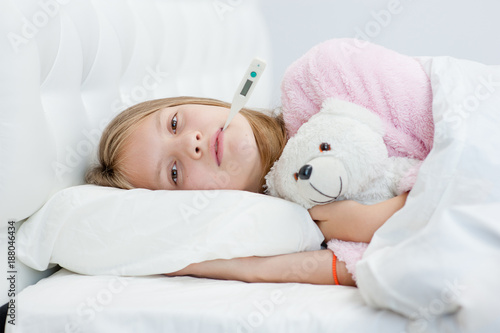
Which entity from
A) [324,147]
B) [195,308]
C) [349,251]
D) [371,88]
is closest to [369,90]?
[371,88]

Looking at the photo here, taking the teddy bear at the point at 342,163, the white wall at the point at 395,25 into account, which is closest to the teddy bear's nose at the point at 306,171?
the teddy bear at the point at 342,163

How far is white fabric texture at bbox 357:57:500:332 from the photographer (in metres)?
0.63

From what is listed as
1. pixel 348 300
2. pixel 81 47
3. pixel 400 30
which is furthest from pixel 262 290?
pixel 400 30

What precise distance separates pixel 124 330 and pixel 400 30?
5.57 ft

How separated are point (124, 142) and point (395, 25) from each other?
1.36 m

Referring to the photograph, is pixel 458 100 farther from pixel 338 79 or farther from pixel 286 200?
pixel 286 200

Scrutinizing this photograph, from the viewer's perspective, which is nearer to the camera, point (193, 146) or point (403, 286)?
point (403, 286)

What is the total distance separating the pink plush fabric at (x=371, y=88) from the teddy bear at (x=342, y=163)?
4 centimetres

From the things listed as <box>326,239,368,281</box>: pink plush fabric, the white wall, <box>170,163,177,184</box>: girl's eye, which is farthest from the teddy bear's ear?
the white wall

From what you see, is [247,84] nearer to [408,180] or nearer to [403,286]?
[408,180]

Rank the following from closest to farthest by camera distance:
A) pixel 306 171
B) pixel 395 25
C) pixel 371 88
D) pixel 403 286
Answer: pixel 403 286 → pixel 306 171 → pixel 371 88 → pixel 395 25

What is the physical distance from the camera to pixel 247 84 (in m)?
1.03

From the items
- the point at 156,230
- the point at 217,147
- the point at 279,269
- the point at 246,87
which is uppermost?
the point at 246,87

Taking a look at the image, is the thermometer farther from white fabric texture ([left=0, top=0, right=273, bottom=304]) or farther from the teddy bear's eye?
white fabric texture ([left=0, top=0, right=273, bottom=304])
